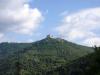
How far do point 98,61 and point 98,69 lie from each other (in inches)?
99.5

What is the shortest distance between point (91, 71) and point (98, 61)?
2.94 m

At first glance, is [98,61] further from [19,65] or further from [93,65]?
[19,65]

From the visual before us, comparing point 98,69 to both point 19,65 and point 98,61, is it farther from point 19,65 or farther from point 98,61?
point 19,65

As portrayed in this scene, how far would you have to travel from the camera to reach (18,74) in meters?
51.8

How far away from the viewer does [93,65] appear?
2847 inches

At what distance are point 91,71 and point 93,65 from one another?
2.15 meters

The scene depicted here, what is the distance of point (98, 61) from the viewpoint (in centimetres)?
7388

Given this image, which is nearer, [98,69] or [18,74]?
[18,74]

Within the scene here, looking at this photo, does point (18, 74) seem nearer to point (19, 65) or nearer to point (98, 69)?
point (19, 65)

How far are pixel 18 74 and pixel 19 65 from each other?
1.79m

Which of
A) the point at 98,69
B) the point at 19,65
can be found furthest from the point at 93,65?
the point at 19,65

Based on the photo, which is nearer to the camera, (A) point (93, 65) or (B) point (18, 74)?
(B) point (18, 74)

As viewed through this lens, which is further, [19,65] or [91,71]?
[91,71]

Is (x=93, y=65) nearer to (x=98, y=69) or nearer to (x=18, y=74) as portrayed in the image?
(x=98, y=69)
